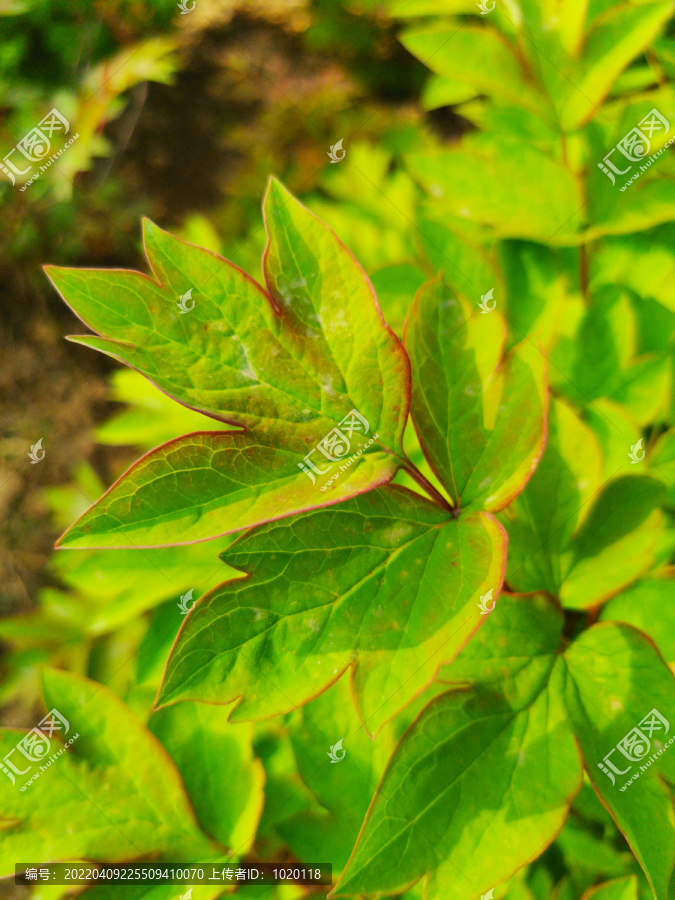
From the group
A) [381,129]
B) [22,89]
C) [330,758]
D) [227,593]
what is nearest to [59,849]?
[330,758]

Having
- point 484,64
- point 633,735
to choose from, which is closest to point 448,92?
point 484,64

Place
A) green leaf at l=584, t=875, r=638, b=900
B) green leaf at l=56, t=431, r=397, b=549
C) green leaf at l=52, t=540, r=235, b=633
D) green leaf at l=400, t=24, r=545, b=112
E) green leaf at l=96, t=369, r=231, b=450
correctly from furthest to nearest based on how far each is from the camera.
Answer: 1. green leaf at l=96, t=369, r=231, b=450
2. green leaf at l=52, t=540, r=235, b=633
3. green leaf at l=400, t=24, r=545, b=112
4. green leaf at l=584, t=875, r=638, b=900
5. green leaf at l=56, t=431, r=397, b=549

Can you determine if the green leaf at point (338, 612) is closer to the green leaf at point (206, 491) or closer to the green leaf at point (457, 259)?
the green leaf at point (206, 491)

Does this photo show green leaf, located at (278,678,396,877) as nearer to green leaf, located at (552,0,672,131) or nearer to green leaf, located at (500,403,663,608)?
green leaf, located at (500,403,663,608)

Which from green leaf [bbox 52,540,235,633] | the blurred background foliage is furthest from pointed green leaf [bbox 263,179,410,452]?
green leaf [bbox 52,540,235,633]

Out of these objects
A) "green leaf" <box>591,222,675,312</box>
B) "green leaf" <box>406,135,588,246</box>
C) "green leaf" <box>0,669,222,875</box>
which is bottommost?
"green leaf" <box>0,669,222,875</box>

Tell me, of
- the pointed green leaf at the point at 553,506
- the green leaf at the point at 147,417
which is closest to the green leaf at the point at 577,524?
the pointed green leaf at the point at 553,506

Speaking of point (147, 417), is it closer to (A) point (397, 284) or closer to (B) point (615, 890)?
(A) point (397, 284)
